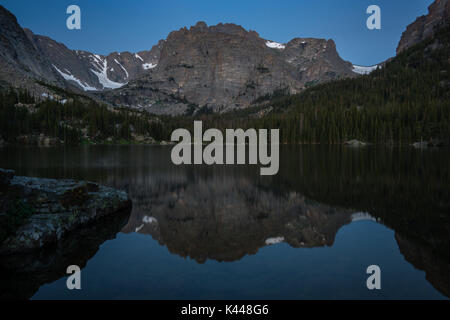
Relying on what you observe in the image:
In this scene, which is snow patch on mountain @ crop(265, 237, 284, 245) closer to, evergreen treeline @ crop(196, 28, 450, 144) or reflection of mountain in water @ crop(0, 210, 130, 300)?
reflection of mountain in water @ crop(0, 210, 130, 300)

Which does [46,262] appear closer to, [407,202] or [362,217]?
[362,217]

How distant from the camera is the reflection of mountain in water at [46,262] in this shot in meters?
8.02

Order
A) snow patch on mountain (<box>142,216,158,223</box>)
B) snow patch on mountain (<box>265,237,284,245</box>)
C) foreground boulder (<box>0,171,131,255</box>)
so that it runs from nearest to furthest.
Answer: foreground boulder (<box>0,171,131,255</box>) < snow patch on mountain (<box>265,237,284,245</box>) < snow patch on mountain (<box>142,216,158,223</box>)

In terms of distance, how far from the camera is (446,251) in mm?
9789

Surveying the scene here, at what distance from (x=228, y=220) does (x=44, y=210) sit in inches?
348

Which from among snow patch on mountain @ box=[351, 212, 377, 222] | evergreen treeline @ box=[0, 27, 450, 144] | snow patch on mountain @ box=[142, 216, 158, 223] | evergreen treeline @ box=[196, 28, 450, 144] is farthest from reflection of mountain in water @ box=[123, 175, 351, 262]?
evergreen treeline @ box=[0, 27, 450, 144]

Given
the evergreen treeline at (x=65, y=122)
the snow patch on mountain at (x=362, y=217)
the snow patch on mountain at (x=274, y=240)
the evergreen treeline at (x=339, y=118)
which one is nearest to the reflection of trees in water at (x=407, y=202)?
the snow patch on mountain at (x=362, y=217)

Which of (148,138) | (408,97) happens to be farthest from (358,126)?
(148,138)

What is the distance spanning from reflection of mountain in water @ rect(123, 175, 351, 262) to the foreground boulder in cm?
223

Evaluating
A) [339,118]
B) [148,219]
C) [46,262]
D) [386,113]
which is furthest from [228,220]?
[386,113]

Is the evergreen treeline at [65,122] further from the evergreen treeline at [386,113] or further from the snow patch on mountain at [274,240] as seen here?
the snow patch on mountain at [274,240]

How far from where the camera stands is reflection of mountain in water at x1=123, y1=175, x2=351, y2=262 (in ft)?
38.3
